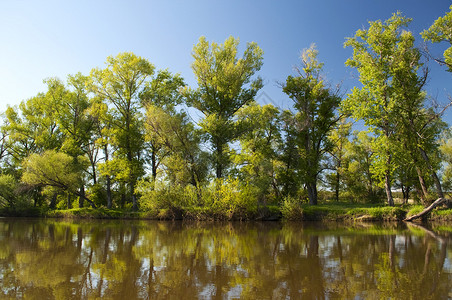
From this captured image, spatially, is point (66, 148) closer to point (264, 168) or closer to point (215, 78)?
point (215, 78)

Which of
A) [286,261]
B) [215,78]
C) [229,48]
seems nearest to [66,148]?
[215,78]

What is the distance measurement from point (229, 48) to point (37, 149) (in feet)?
83.3

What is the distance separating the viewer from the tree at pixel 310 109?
2520 centimetres

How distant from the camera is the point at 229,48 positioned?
2505 centimetres

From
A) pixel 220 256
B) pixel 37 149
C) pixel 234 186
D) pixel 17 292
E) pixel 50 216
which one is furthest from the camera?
pixel 37 149

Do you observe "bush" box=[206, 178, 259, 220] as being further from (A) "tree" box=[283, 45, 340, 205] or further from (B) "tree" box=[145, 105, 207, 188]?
(A) "tree" box=[283, 45, 340, 205]

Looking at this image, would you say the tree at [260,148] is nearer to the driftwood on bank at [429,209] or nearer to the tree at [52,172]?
the driftwood on bank at [429,209]

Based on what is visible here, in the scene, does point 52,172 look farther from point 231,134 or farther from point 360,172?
point 360,172

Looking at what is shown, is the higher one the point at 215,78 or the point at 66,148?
the point at 215,78

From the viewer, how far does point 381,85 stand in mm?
19922

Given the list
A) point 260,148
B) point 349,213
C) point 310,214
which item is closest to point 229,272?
point 310,214

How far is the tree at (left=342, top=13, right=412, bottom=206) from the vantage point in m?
19.5

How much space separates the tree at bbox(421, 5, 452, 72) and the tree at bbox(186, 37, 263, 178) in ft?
39.5

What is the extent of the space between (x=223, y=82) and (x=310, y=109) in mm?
8163
